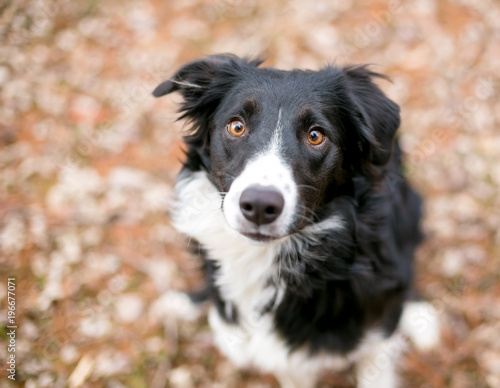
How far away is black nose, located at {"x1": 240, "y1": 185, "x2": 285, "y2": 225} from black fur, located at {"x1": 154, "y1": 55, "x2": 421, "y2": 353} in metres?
0.29

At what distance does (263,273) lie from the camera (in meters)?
2.96

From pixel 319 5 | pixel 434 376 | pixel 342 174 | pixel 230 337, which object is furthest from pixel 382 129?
pixel 319 5

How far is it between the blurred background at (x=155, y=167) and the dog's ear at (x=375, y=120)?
208 centimetres

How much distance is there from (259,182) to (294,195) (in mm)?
239

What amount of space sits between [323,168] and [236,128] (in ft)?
1.94

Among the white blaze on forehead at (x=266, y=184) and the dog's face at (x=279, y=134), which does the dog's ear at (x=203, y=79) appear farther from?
the white blaze on forehead at (x=266, y=184)

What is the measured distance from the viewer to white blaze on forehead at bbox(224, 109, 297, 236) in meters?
2.28

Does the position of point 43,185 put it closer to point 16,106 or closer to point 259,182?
point 16,106

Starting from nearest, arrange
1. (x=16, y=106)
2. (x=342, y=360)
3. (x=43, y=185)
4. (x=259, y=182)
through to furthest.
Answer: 1. (x=259, y=182)
2. (x=342, y=360)
3. (x=43, y=185)
4. (x=16, y=106)

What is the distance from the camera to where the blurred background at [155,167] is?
152 inches

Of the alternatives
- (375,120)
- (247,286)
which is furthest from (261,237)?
(375,120)

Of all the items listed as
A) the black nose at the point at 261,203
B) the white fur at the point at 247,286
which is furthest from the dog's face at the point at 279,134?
the white fur at the point at 247,286

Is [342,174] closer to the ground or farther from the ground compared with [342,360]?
farther from the ground

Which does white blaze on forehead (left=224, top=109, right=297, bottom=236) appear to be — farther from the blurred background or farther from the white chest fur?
the blurred background
